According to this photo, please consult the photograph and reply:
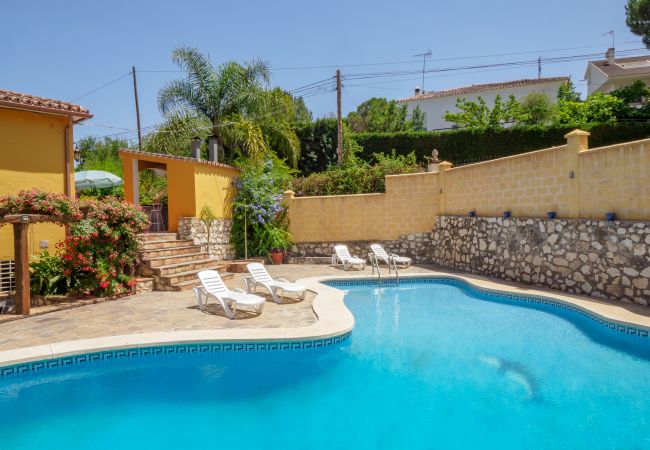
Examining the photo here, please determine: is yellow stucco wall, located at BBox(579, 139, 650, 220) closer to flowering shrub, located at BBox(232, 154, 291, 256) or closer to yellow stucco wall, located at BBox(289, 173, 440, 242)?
yellow stucco wall, located at BBox(289, 173, 440, 242)

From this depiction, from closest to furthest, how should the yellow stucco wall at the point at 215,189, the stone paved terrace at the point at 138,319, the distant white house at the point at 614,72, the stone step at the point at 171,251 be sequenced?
the stone paved terrace at the point at 138,319, the stone step at the point at 171,251, the yellow stucco wall at the point at 215,189, the distant white house at the point at 614,72

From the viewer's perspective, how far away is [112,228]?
10.6 m

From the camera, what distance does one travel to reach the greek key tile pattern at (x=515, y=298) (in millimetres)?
7754

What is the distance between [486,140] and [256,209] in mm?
12556

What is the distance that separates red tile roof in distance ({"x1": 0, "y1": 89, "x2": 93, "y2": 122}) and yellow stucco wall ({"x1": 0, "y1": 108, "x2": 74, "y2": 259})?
0.30 meters

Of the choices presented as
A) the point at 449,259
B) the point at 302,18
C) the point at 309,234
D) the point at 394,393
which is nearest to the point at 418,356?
the point at 394,393

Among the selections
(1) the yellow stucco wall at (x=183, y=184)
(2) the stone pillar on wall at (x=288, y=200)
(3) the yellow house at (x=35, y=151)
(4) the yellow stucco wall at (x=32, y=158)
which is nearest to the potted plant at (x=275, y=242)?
(2) the stone pillar on wall at (x=288, y=200)

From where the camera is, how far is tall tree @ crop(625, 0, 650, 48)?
2527 centimetres

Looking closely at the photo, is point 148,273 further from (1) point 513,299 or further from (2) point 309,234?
→ (1) point 513,299

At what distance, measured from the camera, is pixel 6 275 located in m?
10.4

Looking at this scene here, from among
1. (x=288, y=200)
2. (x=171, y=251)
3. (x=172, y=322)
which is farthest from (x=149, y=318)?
(x=288, y=200)

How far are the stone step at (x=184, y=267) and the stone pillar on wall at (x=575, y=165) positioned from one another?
380 inches

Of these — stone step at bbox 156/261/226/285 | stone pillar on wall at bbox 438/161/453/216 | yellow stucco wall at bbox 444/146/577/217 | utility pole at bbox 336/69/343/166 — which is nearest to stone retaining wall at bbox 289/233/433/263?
stone pillar on wall at bbox 438/161/453/216

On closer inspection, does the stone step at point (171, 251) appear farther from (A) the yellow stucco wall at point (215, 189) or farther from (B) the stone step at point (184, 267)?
(A) the yellow stucco wall at point (215, 189)
